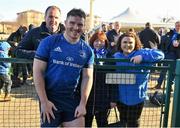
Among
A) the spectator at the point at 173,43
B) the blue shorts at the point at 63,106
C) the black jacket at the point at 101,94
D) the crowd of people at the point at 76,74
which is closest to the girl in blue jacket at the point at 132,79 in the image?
the crowd of people at the point at 76,74

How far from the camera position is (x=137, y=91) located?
467cm

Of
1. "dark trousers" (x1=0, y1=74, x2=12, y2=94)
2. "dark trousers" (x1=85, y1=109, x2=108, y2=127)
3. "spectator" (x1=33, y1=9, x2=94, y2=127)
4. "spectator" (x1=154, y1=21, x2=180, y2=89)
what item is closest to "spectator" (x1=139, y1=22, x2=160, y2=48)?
"spectator" (x1=154, y1=21, x2=180, y2=89)

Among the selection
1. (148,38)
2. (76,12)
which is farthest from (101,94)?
(148,38)

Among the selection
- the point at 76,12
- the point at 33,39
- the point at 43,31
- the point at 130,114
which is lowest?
the point at 130,114

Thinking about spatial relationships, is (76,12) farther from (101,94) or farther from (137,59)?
(101,94)

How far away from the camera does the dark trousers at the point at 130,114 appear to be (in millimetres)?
4789

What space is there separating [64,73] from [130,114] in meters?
1.36

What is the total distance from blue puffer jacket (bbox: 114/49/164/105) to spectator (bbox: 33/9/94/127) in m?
0.79

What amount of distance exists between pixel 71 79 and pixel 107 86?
3.24ft

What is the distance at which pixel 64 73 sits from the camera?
3.83 metres

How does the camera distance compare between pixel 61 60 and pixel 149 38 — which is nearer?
pixel 61 60

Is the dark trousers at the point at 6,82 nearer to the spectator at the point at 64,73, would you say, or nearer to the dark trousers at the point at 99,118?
the dark trousers at the point at 99,118

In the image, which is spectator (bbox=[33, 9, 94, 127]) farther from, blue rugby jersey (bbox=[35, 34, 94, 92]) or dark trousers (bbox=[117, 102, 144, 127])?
dark trousers (bbox=[117, 102, 144, 127])

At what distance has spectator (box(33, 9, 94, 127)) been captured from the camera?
3793mm
